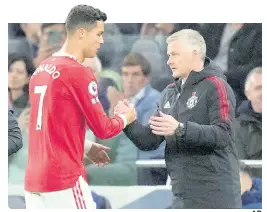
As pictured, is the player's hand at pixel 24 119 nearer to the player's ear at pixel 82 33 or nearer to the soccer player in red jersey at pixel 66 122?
the soccer player in red jersey at pixel 66 122

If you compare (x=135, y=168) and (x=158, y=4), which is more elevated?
(x=158, y=4)

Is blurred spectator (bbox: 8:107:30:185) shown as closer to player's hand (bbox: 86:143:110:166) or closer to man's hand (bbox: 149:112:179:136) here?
player's hand (bbox: 86:143:110:166)

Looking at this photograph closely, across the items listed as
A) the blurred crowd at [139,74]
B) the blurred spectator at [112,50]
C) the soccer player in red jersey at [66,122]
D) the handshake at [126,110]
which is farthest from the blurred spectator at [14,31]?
the handshake at [126,110]

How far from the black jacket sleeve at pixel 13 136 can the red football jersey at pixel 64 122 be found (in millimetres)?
107

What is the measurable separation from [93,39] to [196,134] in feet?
1.37

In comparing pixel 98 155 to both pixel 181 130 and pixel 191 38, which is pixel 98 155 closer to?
pixel 181 130

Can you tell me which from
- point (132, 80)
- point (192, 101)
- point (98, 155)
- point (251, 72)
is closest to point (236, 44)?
point (251, 72)

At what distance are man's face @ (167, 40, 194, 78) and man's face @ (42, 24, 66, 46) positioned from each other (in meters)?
0.33

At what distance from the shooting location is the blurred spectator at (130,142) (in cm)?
173

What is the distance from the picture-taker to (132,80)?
1751mm

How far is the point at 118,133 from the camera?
170cm
